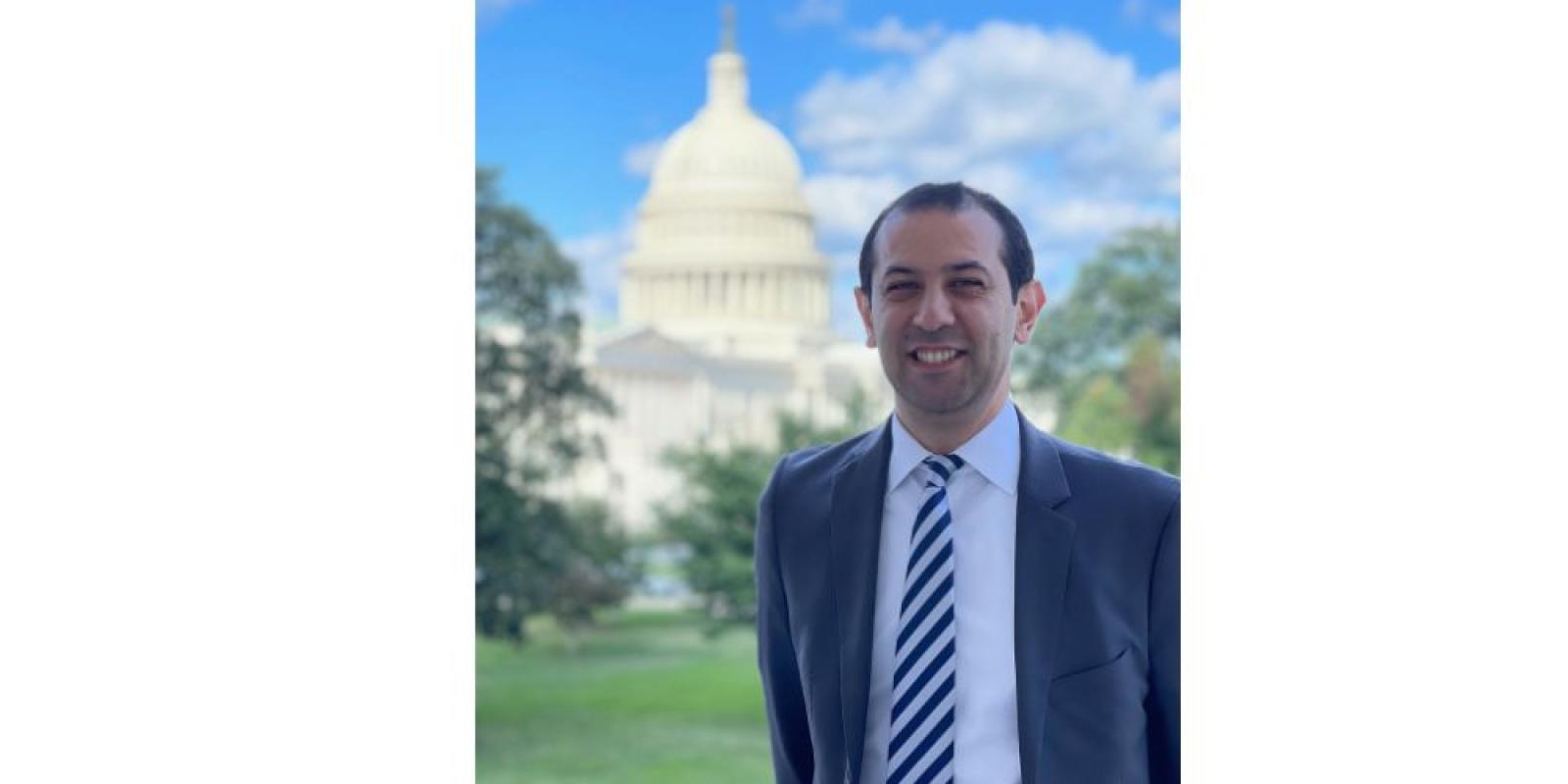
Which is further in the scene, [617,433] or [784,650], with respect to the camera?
[617,433]

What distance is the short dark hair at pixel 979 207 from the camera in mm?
1924

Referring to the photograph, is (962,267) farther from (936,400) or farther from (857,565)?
(857,565)

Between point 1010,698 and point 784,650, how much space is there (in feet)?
1.05

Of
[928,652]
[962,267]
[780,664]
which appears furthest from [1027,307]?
[780,664]

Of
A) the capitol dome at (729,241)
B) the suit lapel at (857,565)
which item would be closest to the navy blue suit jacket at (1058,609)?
the suit lapel at (857,565)

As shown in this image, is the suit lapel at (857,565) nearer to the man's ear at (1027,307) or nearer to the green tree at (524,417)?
the man's ear at (1027,307)

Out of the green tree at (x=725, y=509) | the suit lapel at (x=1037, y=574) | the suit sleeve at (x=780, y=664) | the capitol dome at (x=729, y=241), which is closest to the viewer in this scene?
the suit lapel at (x=1037, y=574)

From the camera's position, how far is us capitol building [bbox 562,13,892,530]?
889 cm

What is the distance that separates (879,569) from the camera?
6.55ft

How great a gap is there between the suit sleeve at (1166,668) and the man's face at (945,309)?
28 cm

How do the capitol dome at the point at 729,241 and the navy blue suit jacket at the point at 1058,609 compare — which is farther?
the capitol dome at the point at 729,241
